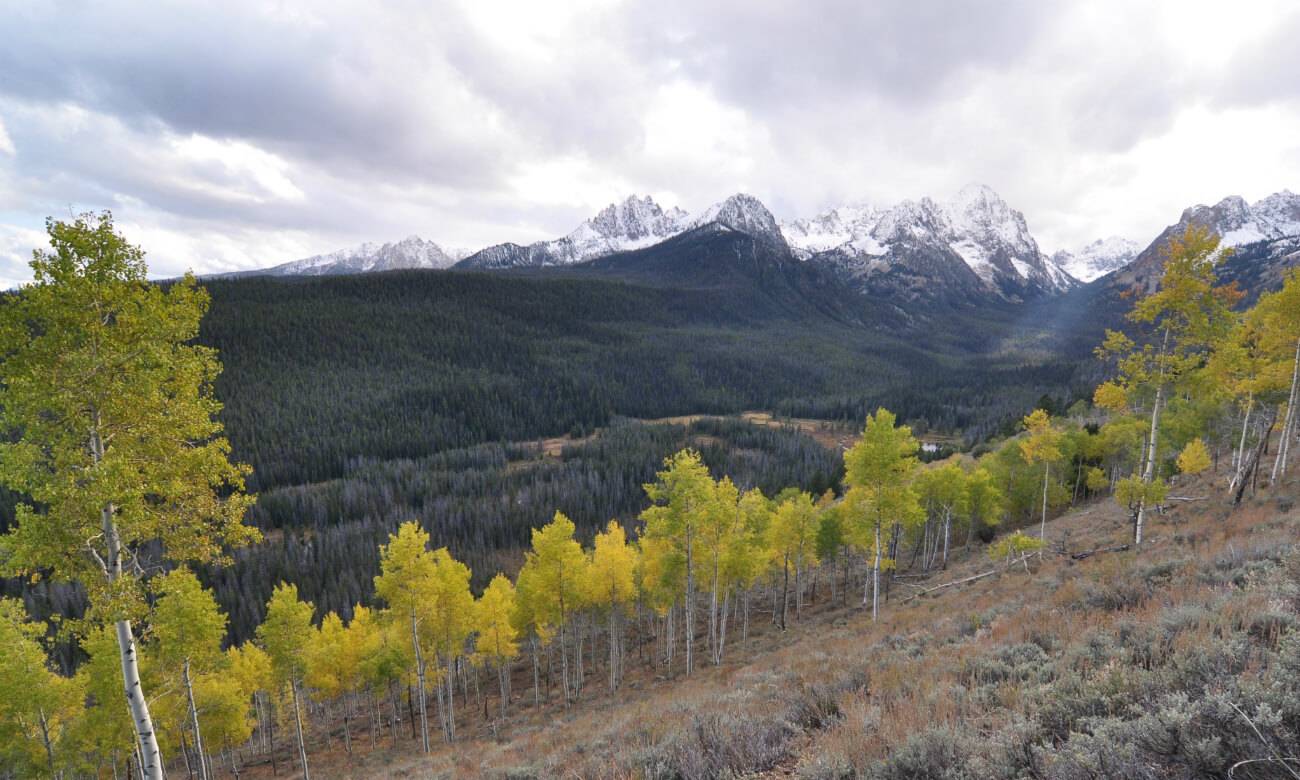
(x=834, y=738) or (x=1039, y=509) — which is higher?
(x=834, y=738)

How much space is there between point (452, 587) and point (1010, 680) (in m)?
27.4

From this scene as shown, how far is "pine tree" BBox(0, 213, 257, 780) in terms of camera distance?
9.44 meters

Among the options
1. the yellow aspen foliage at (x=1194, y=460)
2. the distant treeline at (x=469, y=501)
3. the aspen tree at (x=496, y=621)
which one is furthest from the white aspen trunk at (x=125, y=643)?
the distant treeline at (x=469, y=501)

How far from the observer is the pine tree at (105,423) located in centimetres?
944

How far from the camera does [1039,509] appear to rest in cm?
5131

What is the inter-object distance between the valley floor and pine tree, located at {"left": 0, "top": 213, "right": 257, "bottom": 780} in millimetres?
8721

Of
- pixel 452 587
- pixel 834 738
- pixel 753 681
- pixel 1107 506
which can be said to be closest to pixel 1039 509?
pixel 1107 506

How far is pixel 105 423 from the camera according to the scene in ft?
33.2

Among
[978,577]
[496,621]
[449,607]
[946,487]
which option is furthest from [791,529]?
[449,607]

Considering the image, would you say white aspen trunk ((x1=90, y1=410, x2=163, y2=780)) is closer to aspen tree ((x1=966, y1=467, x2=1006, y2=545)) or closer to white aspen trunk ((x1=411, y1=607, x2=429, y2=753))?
white aspen trunk ((x1=411, y1=607, x2=429, y2=753))

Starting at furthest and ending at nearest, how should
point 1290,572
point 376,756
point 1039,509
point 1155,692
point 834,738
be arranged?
1. point 1039,509
2. point 376,756
3. point 1290,572
4. point 834,738
5. point 1155,692

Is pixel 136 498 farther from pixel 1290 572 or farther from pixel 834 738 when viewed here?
pixel 1290 572

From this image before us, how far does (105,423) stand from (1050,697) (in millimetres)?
16200

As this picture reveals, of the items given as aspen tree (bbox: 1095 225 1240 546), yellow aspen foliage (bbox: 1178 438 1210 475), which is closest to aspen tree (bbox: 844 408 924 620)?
aspen tree (bbox: 1095 225 1240 546)
